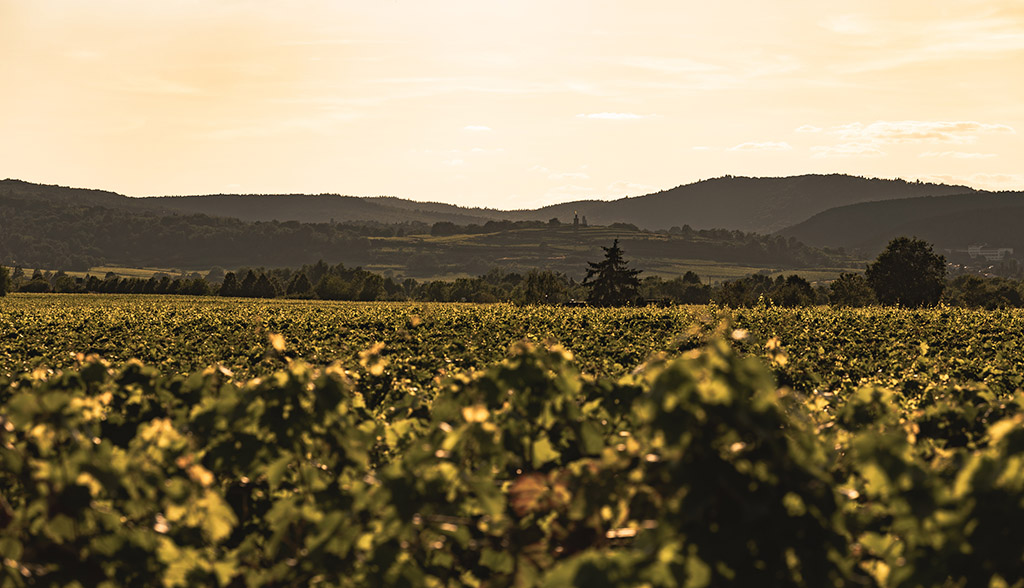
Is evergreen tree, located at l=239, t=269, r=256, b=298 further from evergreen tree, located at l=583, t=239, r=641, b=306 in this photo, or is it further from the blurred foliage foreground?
the blurred foliage foreground

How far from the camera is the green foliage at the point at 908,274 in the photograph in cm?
9762

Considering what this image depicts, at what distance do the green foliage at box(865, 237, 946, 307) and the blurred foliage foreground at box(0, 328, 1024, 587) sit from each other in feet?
328

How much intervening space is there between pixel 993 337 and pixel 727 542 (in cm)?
3073

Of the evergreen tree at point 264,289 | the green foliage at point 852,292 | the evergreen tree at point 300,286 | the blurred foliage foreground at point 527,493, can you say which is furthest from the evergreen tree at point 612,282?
the blurred foliage foreground at point 527,493

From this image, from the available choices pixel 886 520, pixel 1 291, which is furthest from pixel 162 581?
pixel 1 291

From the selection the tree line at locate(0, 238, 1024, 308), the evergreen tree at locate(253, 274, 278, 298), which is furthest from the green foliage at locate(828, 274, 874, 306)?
the evergreen tree at locate(253, 274, 278, 298)

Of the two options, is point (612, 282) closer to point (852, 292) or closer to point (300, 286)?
point (852, 292)

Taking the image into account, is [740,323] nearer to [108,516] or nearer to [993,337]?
[993,337]

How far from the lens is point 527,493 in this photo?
4.01 metres

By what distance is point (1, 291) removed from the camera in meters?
Result: 102

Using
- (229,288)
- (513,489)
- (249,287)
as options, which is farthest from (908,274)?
(513,489)

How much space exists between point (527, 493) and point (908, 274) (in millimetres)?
103435

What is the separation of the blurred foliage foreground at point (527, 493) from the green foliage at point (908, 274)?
328 ft

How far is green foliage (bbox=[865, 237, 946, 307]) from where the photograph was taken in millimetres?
97625
